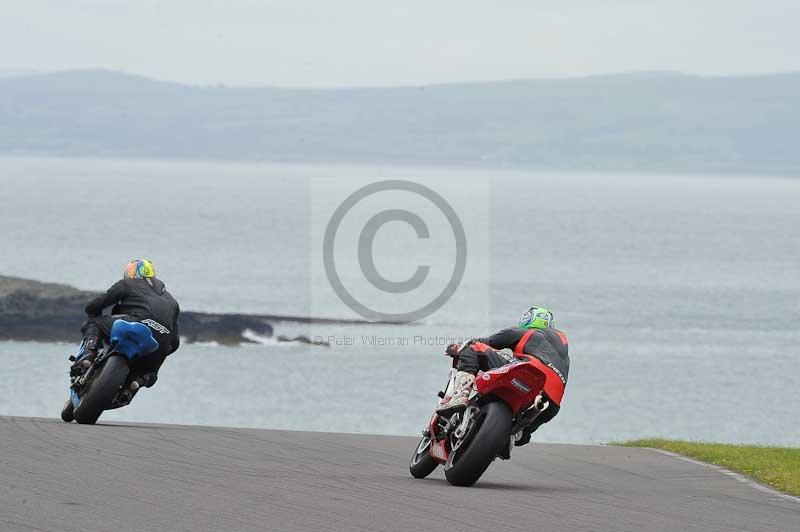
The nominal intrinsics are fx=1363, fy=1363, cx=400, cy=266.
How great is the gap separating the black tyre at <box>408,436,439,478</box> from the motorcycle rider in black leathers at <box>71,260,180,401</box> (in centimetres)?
406

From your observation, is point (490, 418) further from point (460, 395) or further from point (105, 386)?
point (105, 386)

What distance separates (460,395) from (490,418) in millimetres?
559

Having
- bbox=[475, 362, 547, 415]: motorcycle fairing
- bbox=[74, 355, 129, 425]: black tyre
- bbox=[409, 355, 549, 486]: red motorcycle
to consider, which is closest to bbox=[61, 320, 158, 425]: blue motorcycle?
bbox=[74, 355, 129, 425]: black tyre

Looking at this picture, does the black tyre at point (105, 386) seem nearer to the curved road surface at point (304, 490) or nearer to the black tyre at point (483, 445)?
the curved road surface at point (304, 490)

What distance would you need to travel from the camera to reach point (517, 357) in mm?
12711

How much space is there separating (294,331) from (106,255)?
53.0m

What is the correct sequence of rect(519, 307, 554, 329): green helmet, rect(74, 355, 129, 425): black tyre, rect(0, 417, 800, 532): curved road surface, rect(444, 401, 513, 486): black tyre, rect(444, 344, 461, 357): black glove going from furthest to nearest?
rect(74, 355, 129, 425): black tyre
rect(519, 307, 554, 329): green helmet
rect(444, 344, 461, 357): black glove
rect(444, 401, 513, 486): black tyre
rect(0, 417, 800, 532): curved road surface

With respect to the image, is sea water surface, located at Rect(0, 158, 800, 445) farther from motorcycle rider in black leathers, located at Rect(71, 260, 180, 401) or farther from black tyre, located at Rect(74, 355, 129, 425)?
black tyre, located at Rect(74, 355, 129, 425)

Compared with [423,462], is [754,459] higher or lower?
lower

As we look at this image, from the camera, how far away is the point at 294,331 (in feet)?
268

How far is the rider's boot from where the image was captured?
12.6 metres

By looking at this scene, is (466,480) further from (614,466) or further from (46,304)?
(46,304)

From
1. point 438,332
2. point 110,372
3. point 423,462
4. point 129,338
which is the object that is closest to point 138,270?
point 129,338

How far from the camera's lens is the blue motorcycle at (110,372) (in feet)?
51.6
